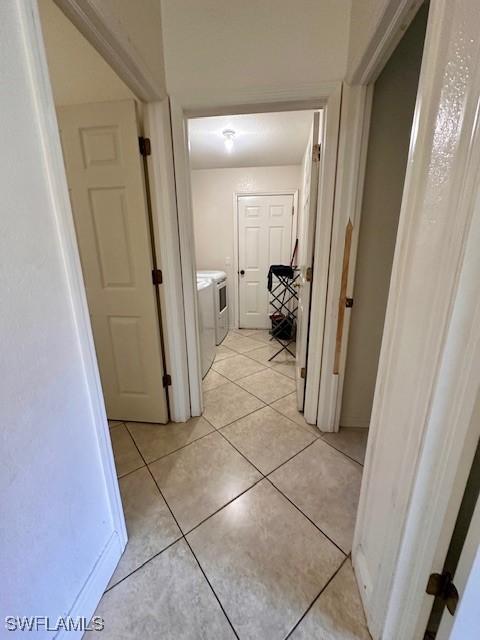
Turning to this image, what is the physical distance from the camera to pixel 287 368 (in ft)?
9.23

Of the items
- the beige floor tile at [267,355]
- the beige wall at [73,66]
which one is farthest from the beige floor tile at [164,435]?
the beige wall at [73,66]

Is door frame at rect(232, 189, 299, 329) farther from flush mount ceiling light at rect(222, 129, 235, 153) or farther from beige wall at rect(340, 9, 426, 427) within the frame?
beige wall at rect(340, 9, 426, 427)

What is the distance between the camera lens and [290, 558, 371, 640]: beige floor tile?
2.81ft

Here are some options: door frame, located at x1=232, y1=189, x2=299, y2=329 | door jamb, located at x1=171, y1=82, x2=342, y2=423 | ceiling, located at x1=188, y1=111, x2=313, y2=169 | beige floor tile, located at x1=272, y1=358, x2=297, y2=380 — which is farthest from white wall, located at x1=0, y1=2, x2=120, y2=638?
door frame, located at x1=232, y1=189, x2=299, y2=329

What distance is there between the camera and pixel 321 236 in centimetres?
155

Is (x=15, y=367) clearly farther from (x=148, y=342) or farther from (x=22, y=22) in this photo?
(x=148, y=342)

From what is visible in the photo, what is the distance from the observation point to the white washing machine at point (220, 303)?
3199mm

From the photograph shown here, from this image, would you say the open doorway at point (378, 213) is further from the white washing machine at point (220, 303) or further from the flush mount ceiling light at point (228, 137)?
the white washing machine at point (220, 303)

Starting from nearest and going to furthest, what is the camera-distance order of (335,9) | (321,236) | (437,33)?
(437,33)
(335,9)
(321,236)

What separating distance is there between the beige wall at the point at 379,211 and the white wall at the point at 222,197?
7.77 ft

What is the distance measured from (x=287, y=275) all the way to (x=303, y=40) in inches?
81.4

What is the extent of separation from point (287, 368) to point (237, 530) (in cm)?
177

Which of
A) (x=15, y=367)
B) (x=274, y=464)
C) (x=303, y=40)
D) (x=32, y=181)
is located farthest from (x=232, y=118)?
(x=274, y=464)

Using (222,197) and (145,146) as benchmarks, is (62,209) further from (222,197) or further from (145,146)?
(222,197)
